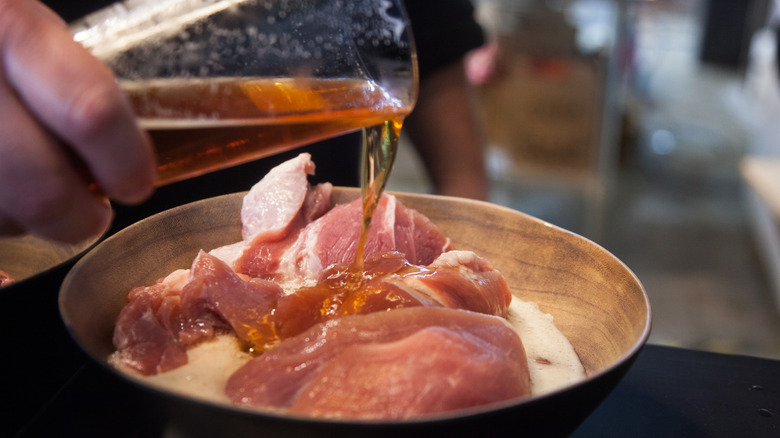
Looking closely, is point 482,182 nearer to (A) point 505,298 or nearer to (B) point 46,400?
(A) point 505,298

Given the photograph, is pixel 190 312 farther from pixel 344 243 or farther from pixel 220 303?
pixel 344 243

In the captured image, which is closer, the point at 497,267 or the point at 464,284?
the point at 464,284

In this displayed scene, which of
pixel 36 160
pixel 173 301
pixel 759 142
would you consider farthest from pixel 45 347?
pixel 759 142

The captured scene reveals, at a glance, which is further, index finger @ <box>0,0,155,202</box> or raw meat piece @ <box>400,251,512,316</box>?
raw meat piece @ <box>400,251,512,316</box>

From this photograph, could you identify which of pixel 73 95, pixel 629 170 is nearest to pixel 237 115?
pixel 73 95

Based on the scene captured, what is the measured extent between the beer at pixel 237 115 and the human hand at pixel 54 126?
0.07 meters

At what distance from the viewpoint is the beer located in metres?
0.73

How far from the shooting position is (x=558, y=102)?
345 centimetres

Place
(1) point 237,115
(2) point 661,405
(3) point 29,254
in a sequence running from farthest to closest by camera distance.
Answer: (3) point 29,254
(2) point 661,405
(1) point 237,115

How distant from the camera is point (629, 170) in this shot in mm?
5273

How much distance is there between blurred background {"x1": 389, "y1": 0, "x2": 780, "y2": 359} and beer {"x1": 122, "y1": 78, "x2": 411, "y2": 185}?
1.99 metres

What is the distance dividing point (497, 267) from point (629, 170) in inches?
173

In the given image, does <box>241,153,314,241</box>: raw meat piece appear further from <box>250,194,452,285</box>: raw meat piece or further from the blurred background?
the blurred background

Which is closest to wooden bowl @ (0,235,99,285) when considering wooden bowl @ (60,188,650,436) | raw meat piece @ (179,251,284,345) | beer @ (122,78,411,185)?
wooden bowl @ (60,188,650,436)
